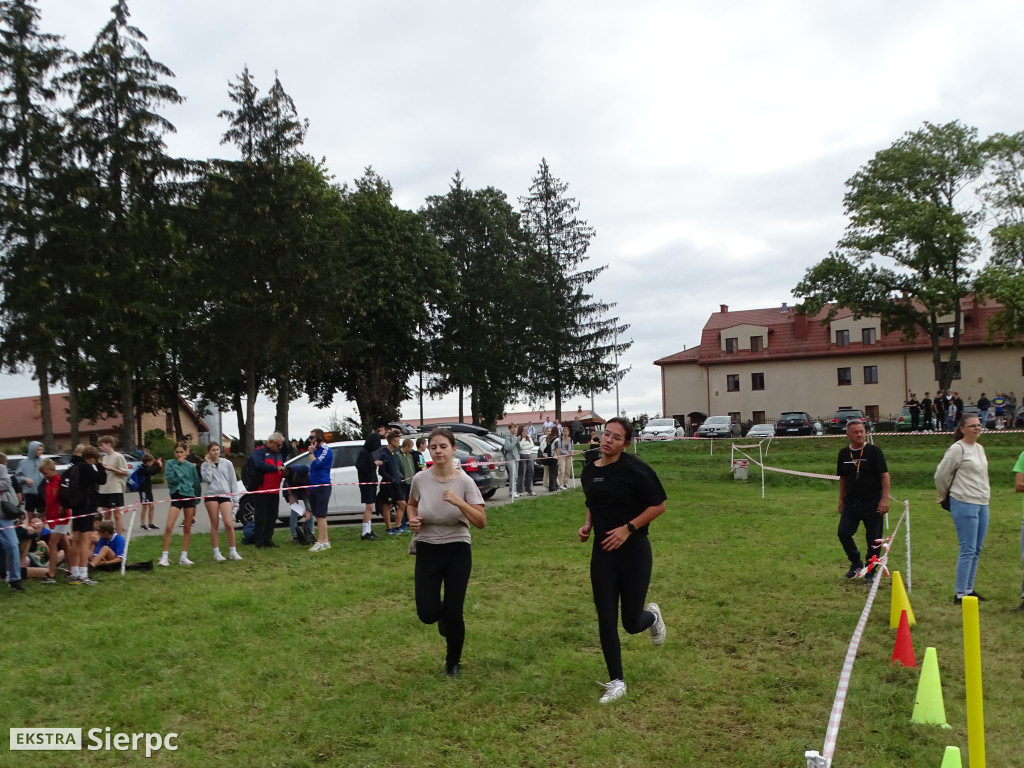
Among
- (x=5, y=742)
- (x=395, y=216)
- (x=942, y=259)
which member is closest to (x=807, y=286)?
(x=942, y=259)

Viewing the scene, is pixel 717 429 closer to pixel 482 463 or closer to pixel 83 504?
pixel 482 463

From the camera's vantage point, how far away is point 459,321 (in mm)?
54188

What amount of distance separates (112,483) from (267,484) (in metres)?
2.14

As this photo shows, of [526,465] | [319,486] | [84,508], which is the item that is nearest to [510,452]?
[526,465]

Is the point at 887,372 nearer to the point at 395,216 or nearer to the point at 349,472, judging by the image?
the point at 395,216

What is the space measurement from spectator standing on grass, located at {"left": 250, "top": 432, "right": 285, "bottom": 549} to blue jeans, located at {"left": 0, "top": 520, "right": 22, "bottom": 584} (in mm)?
3574

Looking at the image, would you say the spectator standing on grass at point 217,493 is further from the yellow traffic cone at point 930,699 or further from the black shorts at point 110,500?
the yellow traffic cone at point 930,699

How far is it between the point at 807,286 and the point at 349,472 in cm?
3758

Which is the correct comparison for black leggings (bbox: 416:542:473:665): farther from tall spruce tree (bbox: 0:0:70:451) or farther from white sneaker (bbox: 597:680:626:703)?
tall spruce tree (bbox: 0:0:70:451)

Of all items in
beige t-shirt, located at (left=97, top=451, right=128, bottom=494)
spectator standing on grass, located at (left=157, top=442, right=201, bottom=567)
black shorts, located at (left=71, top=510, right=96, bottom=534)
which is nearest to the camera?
black shorts, located at (left=71, top=510, right=96, bottom=534)

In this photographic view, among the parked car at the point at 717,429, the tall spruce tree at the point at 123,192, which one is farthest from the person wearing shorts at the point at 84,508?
the parked car at the point at 717,429

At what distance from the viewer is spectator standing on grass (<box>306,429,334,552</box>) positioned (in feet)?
44.4

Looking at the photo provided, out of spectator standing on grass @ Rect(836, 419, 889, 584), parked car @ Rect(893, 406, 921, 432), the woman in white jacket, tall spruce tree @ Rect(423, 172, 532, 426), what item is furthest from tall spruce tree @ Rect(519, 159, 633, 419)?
spectator standing on grass @ Rect(836, 419, 889, 584)

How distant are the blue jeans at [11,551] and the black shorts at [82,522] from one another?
632 millimetres
